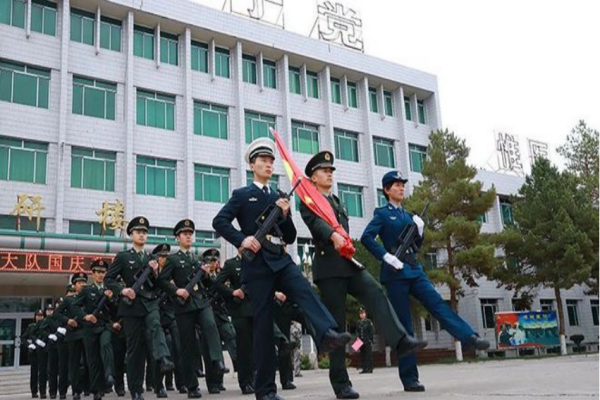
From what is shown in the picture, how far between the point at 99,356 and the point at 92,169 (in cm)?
1575

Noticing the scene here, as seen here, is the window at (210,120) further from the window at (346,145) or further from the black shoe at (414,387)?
the black shoe at (414,387)

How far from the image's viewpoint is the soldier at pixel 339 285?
15.2 ft

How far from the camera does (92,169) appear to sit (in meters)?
22.5

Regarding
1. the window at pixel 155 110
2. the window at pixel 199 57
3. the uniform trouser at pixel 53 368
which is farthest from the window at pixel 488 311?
the uniform trouser at pixel 53 368

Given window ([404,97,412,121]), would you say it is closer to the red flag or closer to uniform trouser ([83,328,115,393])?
uniform trouser ([83,328,115,393])

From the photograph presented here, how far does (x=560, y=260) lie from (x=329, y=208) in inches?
825

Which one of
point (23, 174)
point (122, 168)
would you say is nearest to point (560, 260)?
point (122, 168)

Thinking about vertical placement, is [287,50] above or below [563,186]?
above

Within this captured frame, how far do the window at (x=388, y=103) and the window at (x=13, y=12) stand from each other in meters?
17.7

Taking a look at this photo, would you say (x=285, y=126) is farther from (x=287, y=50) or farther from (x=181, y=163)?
(x=181, y=163)

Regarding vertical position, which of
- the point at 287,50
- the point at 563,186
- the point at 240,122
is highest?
the point at 287,50

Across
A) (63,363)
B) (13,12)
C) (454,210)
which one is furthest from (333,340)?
(13,12)

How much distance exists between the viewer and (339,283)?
494 centimetres

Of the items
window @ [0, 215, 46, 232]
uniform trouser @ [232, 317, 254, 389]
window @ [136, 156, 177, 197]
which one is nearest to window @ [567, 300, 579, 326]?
window @ [136, 156, 177, 197]
